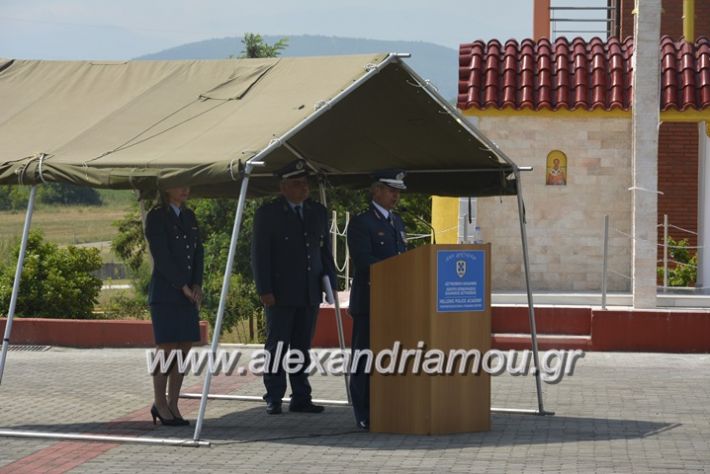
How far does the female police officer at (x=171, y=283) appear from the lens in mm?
10953

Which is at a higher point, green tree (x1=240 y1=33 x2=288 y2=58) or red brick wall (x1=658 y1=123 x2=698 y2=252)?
green tree (x1=240 y1=33 x2=288 y2=58)

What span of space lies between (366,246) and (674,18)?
18.8m

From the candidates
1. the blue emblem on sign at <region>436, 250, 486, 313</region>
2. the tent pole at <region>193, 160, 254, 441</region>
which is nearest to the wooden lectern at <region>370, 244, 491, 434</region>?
the blue emblem on sign at <region>436, 250, 486, 313</region>

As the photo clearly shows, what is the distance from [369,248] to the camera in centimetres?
1100

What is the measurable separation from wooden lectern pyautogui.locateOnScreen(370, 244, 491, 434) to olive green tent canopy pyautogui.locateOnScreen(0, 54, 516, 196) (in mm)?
1295

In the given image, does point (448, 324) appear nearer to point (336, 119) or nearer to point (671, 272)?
point (336, 119)

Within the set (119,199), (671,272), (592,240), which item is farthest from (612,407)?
(119,199)

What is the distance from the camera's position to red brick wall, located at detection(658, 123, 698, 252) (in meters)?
24.9

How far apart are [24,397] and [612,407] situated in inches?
209

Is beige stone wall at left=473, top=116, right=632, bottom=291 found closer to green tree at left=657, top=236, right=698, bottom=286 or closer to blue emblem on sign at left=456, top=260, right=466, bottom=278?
green tree at left=657, top=236, right=698, bottom=286

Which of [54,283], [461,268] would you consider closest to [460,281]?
[461,268]

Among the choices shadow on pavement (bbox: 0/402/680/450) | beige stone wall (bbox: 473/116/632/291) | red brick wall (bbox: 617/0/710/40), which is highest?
red brick wall (bbox: 617/0/710/40)

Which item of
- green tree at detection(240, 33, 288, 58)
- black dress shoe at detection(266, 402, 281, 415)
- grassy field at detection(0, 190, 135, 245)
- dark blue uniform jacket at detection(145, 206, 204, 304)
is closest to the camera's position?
dark blue uniform jacket at detection(145, 206, 204, 304)

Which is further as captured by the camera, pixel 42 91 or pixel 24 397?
pixel 24 397
